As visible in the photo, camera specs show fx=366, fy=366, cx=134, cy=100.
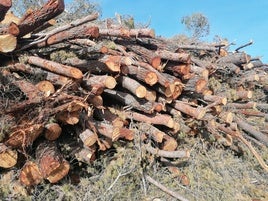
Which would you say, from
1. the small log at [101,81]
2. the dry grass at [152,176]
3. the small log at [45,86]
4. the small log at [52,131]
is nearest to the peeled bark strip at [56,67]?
the small log at [45,86]

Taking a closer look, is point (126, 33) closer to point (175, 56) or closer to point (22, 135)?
point (175, 56)

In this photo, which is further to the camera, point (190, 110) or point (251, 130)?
point (251, 130)

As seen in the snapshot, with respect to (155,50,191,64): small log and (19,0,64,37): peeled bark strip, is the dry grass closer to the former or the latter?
(155,50,191,64): small log

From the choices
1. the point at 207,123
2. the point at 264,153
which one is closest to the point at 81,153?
the point at 207,123

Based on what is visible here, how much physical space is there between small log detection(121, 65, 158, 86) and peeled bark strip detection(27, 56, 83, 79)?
3.09 feet

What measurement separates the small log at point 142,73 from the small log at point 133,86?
105 mm

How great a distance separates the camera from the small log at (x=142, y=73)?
5.63 metres

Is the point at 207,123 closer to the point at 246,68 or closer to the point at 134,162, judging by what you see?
the point at 134,162

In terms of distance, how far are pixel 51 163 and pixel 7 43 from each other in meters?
1.61

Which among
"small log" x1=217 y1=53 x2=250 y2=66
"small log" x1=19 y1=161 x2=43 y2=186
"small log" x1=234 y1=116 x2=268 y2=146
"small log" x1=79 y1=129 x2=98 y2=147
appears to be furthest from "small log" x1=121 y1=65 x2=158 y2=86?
"small log" x1=217 y1=53 x2=250 y2=66

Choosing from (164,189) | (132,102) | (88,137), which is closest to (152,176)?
(164,189)

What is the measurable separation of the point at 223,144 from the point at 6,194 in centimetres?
429

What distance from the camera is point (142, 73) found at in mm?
5645

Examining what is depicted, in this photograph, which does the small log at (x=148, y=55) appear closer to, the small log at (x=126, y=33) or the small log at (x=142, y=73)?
the small log at (x=126, y=33)
